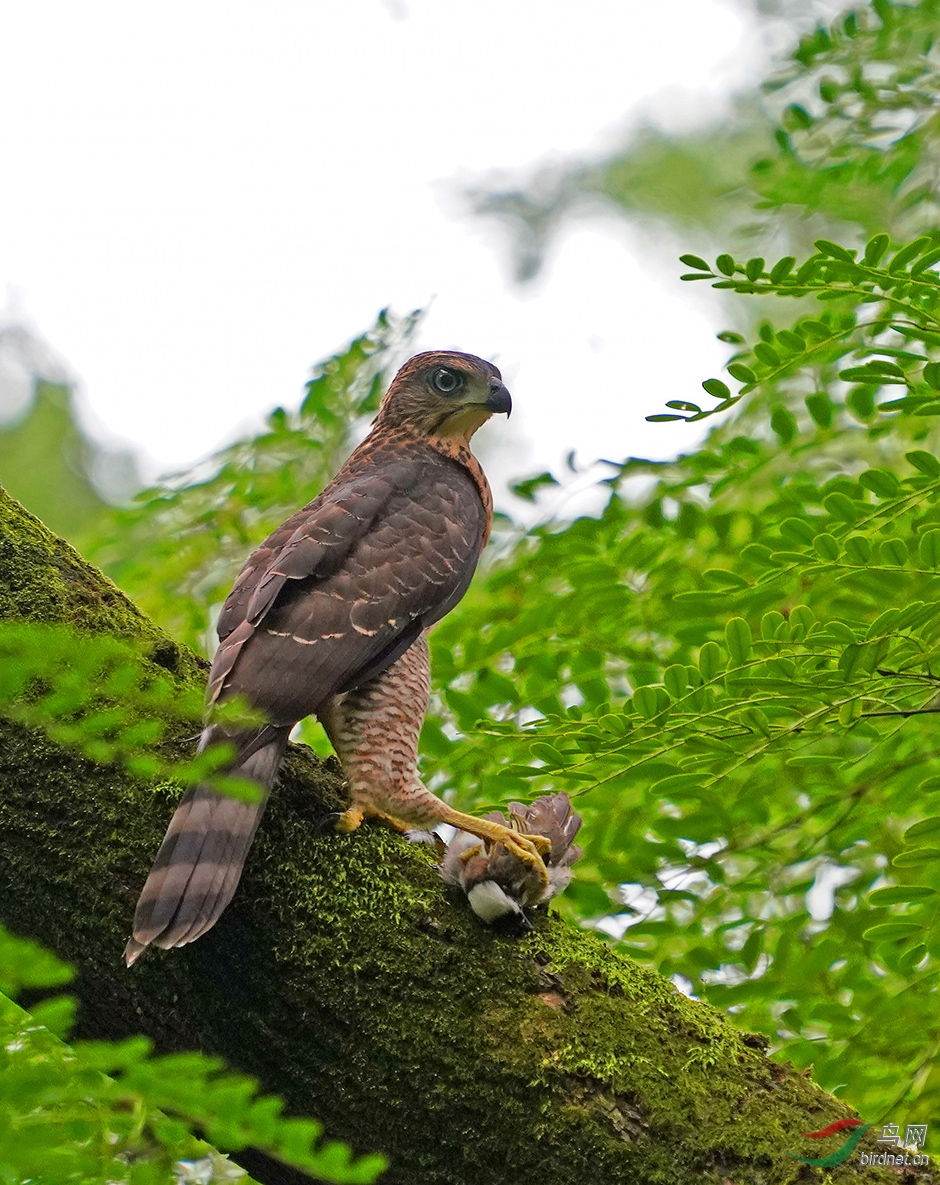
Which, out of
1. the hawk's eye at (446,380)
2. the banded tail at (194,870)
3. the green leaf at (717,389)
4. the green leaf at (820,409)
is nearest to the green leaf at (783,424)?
the green leaf at (820,409)

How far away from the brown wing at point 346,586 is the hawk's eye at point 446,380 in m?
0.44

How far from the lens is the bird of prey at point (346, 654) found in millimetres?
1950

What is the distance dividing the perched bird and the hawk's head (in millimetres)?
A: 1646

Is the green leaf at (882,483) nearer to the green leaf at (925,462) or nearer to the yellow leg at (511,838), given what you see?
the green leaf at (925,462)

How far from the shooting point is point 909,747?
8.68 ft

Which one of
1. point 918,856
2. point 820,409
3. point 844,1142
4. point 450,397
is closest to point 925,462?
point 820,409

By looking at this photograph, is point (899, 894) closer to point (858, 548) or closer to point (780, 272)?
point (858, 548)

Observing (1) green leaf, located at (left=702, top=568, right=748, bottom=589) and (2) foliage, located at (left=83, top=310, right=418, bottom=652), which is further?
(2) foliage, located at (left=83, top=310, right=418, bottom=652)

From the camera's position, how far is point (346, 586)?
2762 millimetres

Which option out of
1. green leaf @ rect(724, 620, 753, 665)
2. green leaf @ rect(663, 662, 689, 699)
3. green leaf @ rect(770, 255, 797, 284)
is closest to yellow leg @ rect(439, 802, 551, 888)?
green leaf @ rect(663, 662, 689, 699)

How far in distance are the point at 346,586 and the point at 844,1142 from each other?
153 cm

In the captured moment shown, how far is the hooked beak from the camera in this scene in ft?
11.9

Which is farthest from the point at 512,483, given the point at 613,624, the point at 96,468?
the point at 96,468

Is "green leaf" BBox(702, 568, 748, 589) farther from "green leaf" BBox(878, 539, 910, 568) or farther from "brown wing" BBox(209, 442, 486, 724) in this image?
"brown wing" BBox(209, 442, 486, 724)
